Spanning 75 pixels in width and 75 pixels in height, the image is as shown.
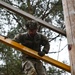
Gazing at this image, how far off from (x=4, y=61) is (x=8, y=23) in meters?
1.29

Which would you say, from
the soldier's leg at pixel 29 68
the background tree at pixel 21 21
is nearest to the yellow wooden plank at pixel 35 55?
the soldier's leg at pixel 29 68

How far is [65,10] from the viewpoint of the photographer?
3.10m

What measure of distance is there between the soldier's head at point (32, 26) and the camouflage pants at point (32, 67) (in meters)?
0.32

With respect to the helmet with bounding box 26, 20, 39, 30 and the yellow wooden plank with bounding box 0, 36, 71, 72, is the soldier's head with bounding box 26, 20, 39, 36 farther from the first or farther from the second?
the yellow wooden plank with bounding box 0, 36, 71, 72

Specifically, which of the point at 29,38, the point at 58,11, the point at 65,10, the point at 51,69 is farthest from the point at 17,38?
the point at 58,11

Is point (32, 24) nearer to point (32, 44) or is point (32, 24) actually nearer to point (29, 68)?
point (32, 44)

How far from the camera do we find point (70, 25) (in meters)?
3.01

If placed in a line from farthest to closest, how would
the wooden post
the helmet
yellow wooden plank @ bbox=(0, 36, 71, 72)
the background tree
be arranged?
the background tree < the helmet < yellow wooden plank @ bbox=(0, 36, 71, 72) < the wooden post

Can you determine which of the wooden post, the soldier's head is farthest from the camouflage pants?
the wooden post

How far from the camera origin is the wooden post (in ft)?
9.48

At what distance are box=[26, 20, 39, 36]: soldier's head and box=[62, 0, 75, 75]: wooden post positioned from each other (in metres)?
0.37

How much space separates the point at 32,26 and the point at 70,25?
53 cm

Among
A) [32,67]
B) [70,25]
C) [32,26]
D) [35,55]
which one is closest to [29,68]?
[32,67]

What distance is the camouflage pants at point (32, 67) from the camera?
3330mm
